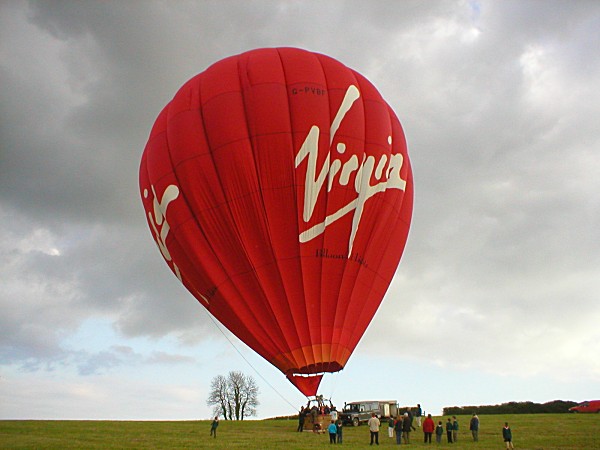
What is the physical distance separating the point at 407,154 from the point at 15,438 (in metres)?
19.2

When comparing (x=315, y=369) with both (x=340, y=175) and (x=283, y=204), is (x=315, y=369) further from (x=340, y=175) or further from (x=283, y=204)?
(x=340, y=175)

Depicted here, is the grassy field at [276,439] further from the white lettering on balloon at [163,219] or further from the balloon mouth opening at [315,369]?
the white lettering on balloon at [163,219]

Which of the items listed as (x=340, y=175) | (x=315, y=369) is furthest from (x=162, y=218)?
(x=315, y=369)

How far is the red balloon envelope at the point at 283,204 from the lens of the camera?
824 inches

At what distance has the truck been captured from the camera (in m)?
30.1

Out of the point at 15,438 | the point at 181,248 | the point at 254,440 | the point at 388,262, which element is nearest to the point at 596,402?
the point at 388,262

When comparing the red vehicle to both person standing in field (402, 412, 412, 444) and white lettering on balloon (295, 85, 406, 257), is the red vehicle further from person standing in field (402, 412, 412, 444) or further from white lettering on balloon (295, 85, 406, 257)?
white lettering on balloon (295, 85, 406, 257)

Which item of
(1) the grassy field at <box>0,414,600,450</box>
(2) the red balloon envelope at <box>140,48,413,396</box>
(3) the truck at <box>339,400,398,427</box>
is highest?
(2) the red balloon envelope at <box>140,48,413,396</box>

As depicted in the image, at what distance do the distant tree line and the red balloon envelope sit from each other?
27.4 m

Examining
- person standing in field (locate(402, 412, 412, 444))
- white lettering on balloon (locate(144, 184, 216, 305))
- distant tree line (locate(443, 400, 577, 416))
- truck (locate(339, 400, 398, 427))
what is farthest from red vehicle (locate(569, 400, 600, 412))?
white lettering on balloon (locate(144, 184, 216, 305))

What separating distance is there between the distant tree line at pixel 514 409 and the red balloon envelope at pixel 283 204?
27.4 meters

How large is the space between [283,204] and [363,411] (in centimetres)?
1454

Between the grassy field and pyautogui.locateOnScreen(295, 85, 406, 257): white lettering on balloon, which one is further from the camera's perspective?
pyautogui.locateOnScreen(295, 85, 406, 257): white lettering on balloon

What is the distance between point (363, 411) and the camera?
100 feet
